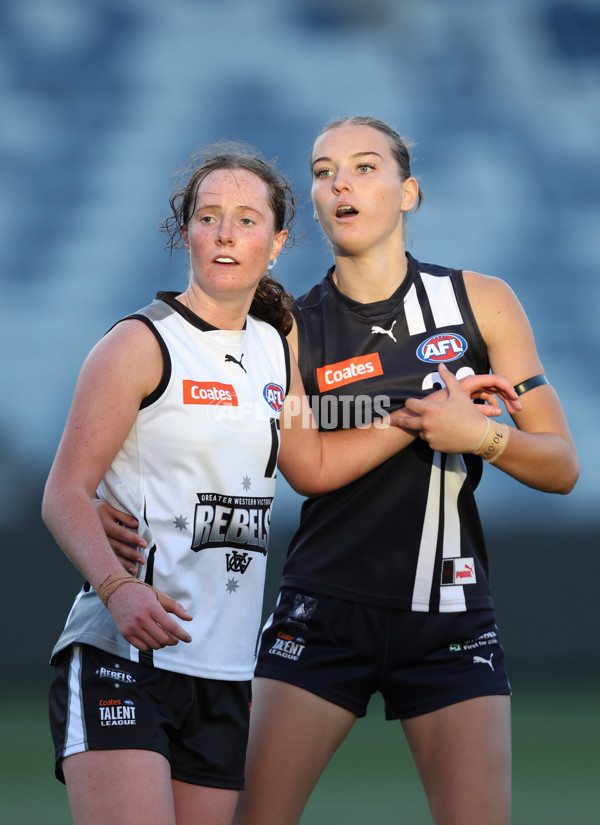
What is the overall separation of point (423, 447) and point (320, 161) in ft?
2.39

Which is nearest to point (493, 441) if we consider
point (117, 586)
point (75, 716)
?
point (117, 586)

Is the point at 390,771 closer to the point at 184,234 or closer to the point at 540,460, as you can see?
the point at 540,460

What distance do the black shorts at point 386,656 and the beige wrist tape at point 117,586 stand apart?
60 centimetres

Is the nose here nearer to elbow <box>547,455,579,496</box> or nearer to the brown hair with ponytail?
the brown hair with ponytail

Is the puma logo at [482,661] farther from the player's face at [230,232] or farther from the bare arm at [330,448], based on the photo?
the player's face at [230,232]

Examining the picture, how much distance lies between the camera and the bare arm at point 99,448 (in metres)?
1.63

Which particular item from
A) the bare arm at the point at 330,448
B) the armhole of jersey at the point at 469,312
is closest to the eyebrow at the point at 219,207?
the bare arm at the point at 330,448

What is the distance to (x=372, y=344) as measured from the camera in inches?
91.9

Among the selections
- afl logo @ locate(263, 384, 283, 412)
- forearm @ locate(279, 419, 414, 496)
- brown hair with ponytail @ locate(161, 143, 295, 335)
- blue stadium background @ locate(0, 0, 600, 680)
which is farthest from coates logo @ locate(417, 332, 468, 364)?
Result: blue stadium background @ locate(0, 0, 600, 680)

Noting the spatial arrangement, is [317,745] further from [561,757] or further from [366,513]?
[561,757]

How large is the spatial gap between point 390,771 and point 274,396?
2781 mm

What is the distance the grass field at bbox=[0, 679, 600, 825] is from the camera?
3645 mm

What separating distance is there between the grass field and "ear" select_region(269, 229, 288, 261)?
7.47ft

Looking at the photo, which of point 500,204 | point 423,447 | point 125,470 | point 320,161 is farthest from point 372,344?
point 500,204
